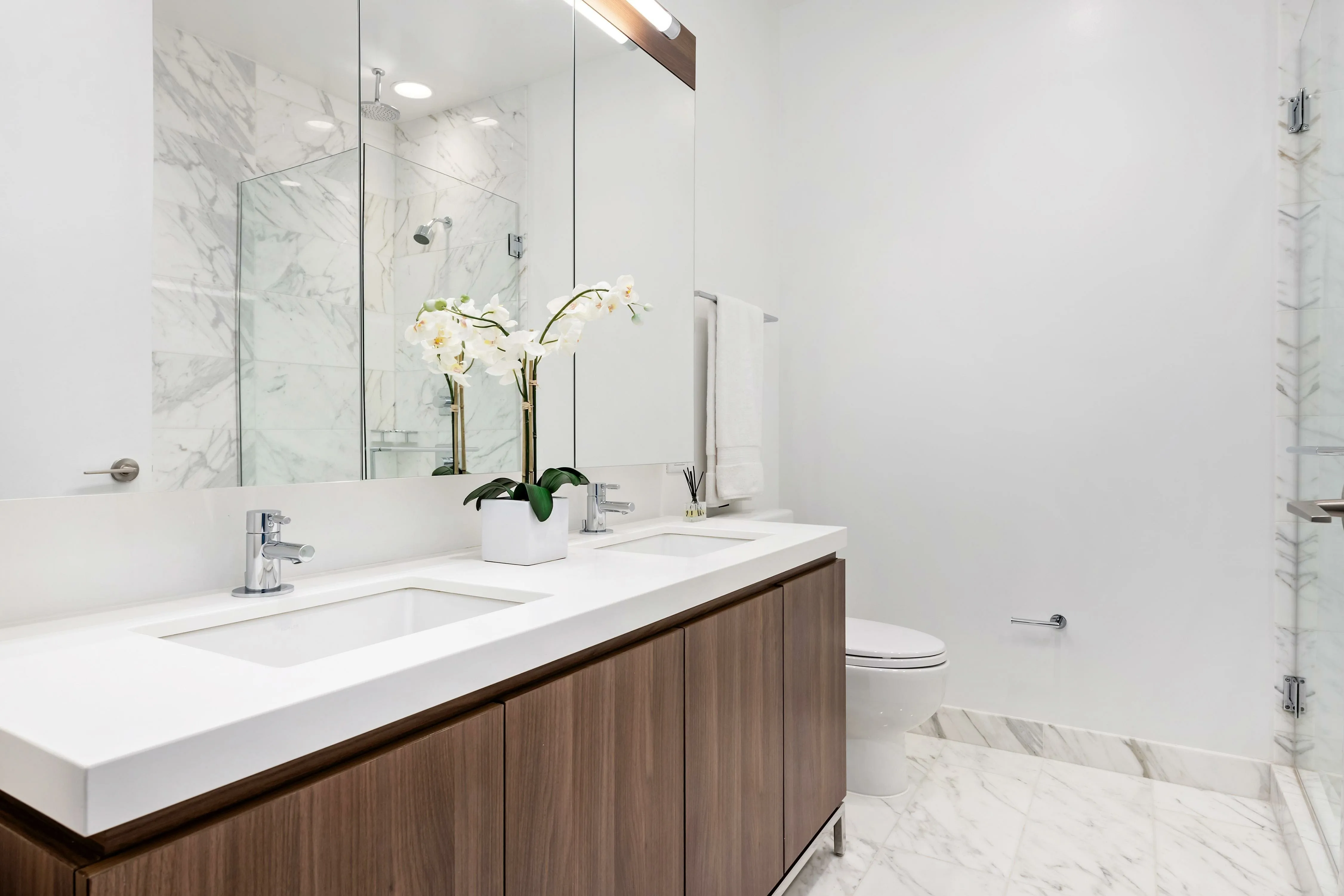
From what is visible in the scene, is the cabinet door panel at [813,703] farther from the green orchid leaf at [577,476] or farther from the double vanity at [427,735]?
the green orchid leaf at [577,476]

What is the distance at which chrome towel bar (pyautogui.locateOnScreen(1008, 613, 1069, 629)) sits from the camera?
2.36 meters

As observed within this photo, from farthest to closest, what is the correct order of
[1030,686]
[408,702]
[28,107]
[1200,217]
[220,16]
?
[1030,686]
[1200,217]
[220,16]
[28,107]
[408,702]

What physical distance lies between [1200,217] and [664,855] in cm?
226

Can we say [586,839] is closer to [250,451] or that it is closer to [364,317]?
[250,451]

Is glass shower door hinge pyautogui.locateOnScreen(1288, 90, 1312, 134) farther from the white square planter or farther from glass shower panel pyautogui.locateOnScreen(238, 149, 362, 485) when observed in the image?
glass shower panel pyautogui.locateOnScreen(238, 149, 362, 485)

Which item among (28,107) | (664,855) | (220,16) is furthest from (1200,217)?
(28,107)

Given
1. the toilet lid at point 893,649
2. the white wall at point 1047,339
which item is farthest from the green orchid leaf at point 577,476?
the white wall at point 1047,339

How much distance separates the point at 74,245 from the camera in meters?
0.90

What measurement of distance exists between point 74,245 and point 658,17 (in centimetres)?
158

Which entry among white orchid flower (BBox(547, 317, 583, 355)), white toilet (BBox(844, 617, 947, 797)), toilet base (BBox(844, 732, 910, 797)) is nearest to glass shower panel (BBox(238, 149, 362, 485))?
white orchid flower (BBox(547, 317, 583, 355))

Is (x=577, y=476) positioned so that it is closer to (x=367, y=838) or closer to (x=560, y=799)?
(x=560, y=799)

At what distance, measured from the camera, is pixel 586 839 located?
0.92 metres

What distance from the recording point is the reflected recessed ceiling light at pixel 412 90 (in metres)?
1.31

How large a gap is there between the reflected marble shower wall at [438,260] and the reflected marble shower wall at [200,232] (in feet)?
0.73
